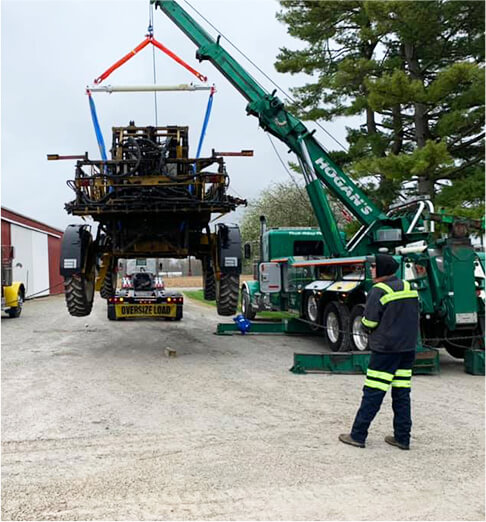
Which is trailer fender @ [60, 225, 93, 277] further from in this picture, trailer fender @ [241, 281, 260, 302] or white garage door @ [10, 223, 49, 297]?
white garage door @ [10, 223, 49, 297]

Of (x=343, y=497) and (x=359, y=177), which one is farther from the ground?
(x=359, y=177)

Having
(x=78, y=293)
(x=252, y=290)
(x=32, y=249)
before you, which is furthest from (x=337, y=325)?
(x=32, y=249)

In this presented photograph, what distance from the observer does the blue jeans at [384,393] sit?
5008 millimetres

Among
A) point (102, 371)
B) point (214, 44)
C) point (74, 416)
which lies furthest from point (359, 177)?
point (74, 416)

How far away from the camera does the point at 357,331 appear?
946cm

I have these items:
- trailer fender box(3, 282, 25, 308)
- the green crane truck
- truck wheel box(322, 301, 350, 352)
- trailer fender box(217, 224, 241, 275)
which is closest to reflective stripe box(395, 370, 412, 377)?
the green crane truck

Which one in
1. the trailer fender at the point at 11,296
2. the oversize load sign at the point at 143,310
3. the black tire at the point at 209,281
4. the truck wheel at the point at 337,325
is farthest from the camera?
the trailer fender at the point at 11,296

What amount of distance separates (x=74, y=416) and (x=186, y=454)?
184 cm

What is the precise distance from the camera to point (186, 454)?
4.80m

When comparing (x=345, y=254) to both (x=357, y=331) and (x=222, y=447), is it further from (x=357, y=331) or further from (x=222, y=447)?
(x=222, y=447)

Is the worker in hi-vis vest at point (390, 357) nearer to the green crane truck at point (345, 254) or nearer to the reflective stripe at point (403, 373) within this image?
the reflective stripe at point (403, 373)

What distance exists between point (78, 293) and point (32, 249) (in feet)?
79.4

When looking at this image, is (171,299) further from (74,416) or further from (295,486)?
(295,486)

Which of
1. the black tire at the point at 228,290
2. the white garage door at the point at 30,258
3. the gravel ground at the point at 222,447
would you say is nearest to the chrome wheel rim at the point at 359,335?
the gravel ground at the point at 222,447
